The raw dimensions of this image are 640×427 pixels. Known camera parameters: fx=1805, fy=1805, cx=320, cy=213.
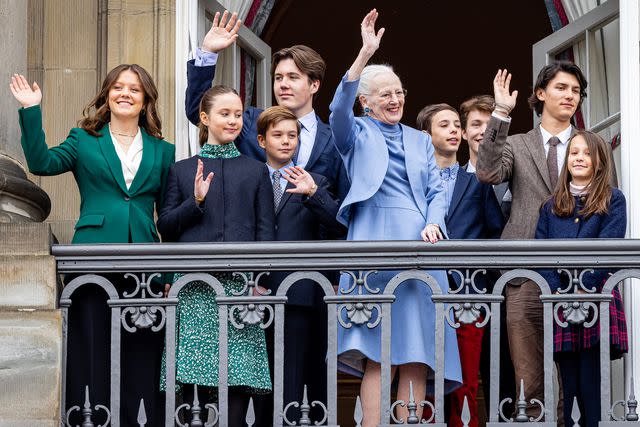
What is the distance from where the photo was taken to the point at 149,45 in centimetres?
1050

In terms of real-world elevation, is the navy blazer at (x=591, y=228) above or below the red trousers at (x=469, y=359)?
above

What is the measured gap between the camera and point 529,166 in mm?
9070

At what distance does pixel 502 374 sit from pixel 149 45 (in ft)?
9.74

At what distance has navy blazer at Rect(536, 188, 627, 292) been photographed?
8586mm

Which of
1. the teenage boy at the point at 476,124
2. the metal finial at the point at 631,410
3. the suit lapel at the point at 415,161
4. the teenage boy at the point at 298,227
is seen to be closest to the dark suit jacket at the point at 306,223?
the teenage boy at the point at 298,227

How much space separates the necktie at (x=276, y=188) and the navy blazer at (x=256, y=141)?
22 centimetres

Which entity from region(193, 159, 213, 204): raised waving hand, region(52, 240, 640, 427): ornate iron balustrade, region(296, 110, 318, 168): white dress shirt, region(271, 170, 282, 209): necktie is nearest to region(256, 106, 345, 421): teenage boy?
region(271, 170, 282, 209): necktie

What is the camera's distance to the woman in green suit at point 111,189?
8430 millimetres

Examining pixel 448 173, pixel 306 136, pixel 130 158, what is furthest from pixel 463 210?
pixel 130 158

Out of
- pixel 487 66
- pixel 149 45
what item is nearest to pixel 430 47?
pixel 487 66

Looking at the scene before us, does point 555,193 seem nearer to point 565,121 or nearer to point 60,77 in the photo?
point 565,121

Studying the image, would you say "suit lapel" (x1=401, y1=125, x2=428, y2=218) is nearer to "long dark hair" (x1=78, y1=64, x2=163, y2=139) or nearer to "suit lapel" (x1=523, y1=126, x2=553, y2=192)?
"suit lapel" (x1=523, y1=126, x2=553, y2=192)

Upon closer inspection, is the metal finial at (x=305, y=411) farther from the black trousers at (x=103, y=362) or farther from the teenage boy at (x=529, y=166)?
the teenage boy at (x=529, y=166)

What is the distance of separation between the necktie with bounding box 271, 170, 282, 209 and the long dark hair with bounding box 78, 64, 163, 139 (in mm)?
631
